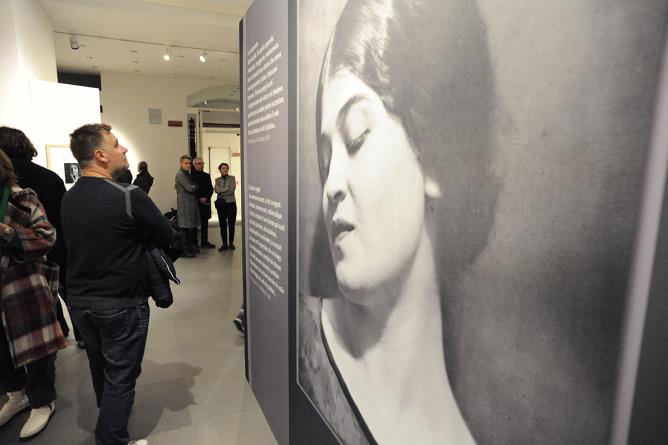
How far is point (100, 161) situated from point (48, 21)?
5871 mm

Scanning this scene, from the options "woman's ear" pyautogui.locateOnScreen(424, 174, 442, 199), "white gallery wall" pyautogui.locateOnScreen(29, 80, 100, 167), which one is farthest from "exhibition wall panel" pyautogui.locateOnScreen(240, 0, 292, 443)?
"white gallery wall" pyautogui.locateOnScreen(29, 80, 100, 167)

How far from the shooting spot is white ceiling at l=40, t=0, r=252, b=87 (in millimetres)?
5863

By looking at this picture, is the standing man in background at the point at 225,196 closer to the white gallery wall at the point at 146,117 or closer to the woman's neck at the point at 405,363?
the white gallery wall at the point at 146,117

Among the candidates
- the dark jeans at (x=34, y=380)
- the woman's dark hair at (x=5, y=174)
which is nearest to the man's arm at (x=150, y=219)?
the woman's dark hair at (x=5, y=174)

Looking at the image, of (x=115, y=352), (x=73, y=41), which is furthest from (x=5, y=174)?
(x=73, y=41)

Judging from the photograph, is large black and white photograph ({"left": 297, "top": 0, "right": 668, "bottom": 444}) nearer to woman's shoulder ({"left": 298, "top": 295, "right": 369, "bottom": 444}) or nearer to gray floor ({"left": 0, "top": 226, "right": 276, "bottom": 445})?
woman's shoulder ({"left": 298, "top": 295, "right": 369, "bottom": 444})

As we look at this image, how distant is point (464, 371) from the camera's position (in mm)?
880

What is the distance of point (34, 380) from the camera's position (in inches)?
95.9

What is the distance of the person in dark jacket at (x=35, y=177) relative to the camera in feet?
8.52

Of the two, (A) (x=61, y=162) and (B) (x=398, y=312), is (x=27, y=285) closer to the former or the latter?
(B) (x=398, y=312)

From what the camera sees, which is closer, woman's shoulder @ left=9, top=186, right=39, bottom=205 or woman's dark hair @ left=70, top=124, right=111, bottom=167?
woman's dark hair @ left=70, top=124, right=111, bottom=167

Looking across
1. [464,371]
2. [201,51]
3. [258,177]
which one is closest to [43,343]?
[258,177]

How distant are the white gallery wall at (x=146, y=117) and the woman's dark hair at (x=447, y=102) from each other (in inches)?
410

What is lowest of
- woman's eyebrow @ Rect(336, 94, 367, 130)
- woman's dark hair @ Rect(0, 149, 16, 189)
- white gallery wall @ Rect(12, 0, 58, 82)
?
woman's dark hair @ Rect(0, 149, 16, 189)
